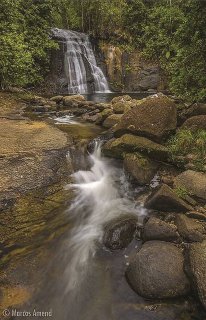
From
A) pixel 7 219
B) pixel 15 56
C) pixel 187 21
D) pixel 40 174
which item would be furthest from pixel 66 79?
pixel 7 219

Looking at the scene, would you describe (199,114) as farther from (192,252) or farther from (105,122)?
(192,252)

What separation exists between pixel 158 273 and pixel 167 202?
4.76 feet

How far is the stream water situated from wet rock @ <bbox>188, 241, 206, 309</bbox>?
0.28m

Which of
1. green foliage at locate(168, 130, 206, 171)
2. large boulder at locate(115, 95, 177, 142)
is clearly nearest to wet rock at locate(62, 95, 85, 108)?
large boulder at locate(115, 95, 177, 142)

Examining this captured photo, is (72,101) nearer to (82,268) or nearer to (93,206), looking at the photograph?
(93,206)

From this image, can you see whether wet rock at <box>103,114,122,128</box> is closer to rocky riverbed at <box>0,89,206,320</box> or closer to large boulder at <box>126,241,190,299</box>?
rocky riverbed at <box>0,89,206,320</box>

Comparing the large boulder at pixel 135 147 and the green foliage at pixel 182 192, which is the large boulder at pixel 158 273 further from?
the large boulder at pixel 135 147

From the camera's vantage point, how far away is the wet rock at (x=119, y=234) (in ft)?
14.1

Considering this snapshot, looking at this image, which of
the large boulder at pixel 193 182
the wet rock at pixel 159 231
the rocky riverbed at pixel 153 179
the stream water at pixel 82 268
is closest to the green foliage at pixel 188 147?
the rocky riverbed at pixel 153 179

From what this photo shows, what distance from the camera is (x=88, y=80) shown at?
60.9 feet

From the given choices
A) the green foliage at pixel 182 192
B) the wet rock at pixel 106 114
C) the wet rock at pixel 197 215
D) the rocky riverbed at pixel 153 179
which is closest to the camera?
the rocky riverbed at pixel 153 179

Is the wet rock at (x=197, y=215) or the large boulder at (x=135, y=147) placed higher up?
the large boulder at (x=135, y=147)

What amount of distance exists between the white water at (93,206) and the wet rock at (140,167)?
1.06 feet

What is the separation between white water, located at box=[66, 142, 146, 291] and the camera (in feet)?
14.0
